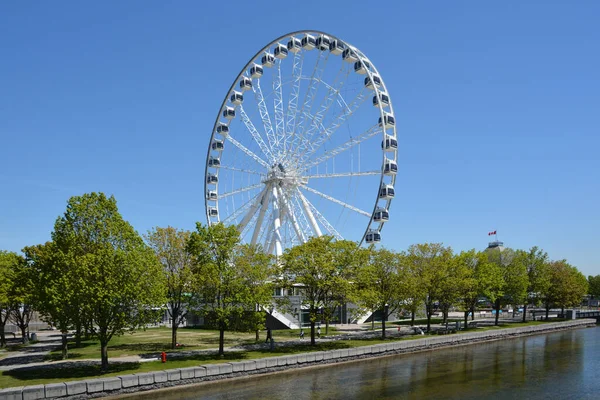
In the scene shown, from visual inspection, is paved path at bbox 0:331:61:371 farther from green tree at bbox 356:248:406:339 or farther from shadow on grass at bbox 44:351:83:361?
green tree at bbox 356:248:406:339

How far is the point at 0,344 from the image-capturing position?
1937 inches

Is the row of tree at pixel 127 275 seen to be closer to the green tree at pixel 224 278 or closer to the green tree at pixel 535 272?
the green tree at pixel 224 278

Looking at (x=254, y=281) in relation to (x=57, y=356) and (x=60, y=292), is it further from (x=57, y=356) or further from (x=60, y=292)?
(x=57, y=356)

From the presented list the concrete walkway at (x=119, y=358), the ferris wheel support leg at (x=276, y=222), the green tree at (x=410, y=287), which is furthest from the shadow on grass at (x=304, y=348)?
the ferris wheel support leg at (x=276, y=222)

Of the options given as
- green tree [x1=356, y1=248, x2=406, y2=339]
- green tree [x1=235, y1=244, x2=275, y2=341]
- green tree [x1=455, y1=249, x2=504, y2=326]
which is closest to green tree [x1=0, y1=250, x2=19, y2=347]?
green tree [x1=235, y1=244, x2=275, y2=341]

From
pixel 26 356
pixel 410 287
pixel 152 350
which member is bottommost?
pixel 26 356

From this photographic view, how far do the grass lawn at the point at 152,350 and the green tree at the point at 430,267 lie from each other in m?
5.68

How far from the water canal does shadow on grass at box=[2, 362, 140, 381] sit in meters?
4.24

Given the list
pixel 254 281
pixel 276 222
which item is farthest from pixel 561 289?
pixel 254 281

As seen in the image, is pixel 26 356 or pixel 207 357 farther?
pixel 26 356

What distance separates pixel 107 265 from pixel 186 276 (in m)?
9.40

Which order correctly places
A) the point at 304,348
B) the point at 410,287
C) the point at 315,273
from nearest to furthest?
1. the point at 304,348
2. the point at 315,273
3. the point at 410,287

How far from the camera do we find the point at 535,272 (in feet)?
265

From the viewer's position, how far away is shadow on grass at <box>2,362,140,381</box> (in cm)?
3127
